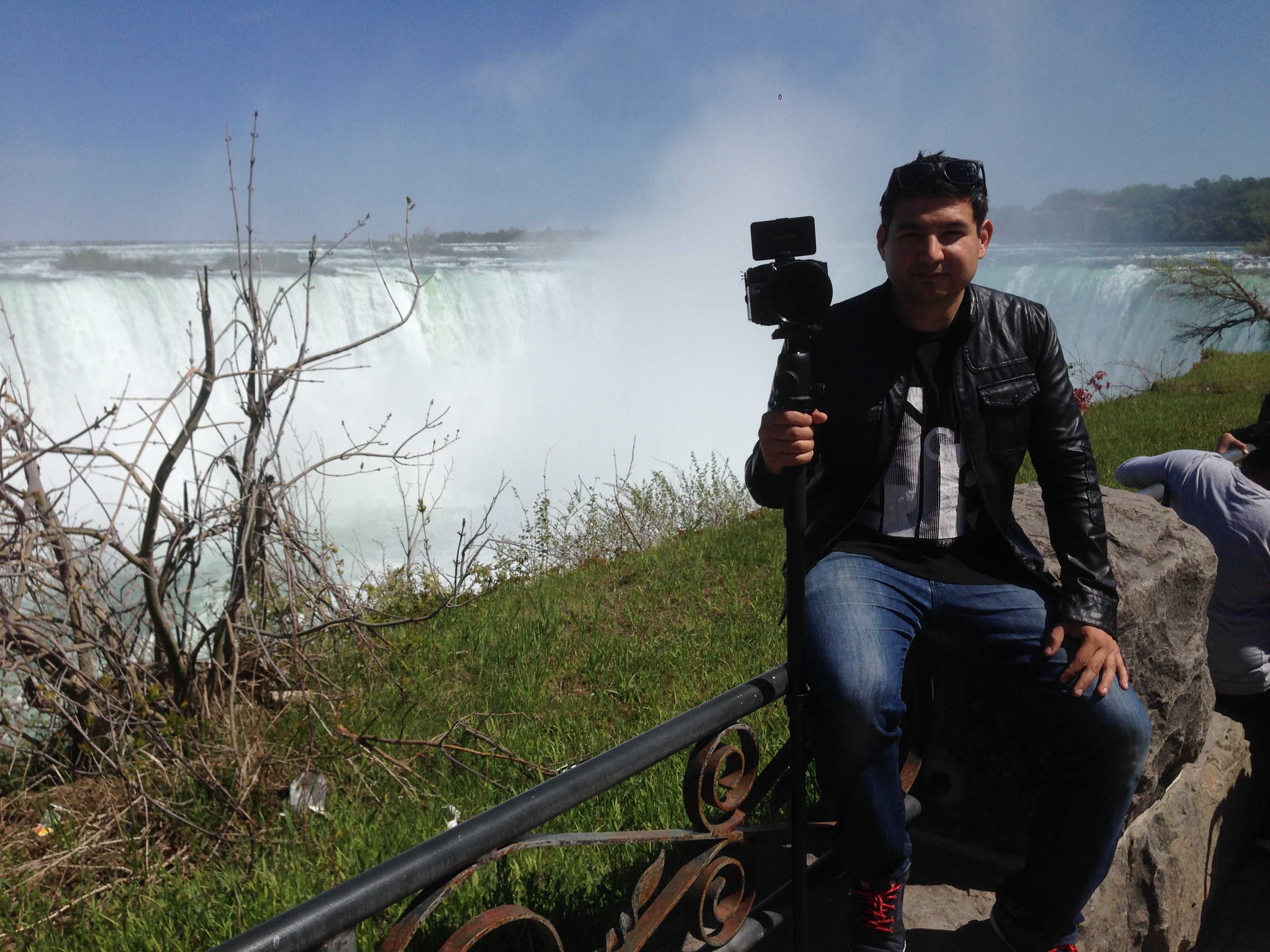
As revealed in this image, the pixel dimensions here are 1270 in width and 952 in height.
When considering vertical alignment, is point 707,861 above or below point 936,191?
below

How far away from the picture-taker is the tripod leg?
1.82 m

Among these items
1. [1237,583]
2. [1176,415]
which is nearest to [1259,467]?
[1237,583]

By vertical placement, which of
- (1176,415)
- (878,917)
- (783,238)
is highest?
(783,238)

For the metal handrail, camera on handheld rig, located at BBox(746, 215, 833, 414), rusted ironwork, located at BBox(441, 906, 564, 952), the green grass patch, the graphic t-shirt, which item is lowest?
the green grass patch

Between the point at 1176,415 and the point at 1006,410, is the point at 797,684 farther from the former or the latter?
the point at 1176,415

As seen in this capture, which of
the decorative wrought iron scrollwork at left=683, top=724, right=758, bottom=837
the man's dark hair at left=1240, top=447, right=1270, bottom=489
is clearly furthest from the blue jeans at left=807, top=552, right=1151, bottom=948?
the man's dark hair at left=1240, top=447, right=1270, bottom=489

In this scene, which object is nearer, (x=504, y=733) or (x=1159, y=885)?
(x=1159, y=885)

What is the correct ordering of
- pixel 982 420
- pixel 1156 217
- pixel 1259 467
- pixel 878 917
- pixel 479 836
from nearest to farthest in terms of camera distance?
1. pixel 479 836
2. pixel 878 917
3. pixel 982 420
4. pixel 1259 467
5. pixel 1156 217

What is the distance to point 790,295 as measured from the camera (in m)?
1.77

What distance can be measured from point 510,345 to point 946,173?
22054mm

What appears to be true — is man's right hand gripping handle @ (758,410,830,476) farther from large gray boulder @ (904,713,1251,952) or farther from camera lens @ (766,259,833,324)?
large gray boulder @ (904,713,1251,952)

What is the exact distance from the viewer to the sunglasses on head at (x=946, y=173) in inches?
84.8

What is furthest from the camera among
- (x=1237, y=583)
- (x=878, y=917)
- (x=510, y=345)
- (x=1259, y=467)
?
(x=510, y=345)

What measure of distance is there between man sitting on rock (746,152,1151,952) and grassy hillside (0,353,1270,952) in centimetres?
108
